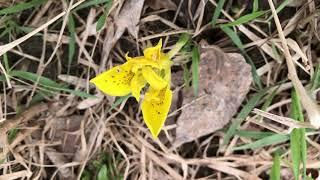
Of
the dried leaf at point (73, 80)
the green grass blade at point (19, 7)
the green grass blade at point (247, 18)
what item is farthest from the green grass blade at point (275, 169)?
the green grass blade at point (19, 7)

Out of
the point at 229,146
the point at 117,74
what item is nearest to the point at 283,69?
the point at 229,146

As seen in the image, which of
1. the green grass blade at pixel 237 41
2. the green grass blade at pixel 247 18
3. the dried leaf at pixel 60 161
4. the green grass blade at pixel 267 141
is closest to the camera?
the green grass blade at pixel 247 18

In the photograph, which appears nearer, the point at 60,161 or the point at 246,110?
the point at 246,110

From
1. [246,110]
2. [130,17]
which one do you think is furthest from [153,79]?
[246,110]

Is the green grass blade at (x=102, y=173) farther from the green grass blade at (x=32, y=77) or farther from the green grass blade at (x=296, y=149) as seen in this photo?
the green grass blade at (x=296, y=149)

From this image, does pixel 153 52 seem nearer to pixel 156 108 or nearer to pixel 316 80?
pixel 156 108

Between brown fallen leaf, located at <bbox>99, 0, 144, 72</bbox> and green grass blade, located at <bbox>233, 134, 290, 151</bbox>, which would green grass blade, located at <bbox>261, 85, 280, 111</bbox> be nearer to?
green grass blade, located at <bbox>233, 134, 290, 151</bbox>
